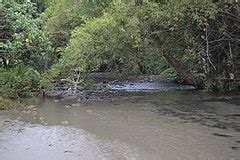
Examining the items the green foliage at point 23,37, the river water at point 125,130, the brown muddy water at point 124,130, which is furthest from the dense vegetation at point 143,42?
the brown muddy water at point 124,130

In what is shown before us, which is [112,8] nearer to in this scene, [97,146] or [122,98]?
[122,98]

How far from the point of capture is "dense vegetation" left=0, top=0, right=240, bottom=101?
54.2 ft

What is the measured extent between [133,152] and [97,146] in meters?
0.94

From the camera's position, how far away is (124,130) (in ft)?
35.5

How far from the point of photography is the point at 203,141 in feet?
30.6

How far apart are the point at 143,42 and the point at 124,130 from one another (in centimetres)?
785

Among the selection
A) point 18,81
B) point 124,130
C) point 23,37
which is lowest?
point 124,130

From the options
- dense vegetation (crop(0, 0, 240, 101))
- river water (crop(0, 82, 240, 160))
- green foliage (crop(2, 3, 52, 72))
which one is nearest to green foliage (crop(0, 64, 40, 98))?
dense vegetation (crop(0, 0, 240, 101))

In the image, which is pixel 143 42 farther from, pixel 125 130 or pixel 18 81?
pixel 125 130

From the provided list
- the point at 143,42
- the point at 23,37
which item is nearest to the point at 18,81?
the point at 23,37

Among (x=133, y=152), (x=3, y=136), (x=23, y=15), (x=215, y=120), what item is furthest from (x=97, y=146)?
(x=23, y=15)

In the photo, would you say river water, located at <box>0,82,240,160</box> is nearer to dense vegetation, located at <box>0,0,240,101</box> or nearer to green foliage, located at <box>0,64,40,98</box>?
green foliage, located at <box>0,64,40,98</box>

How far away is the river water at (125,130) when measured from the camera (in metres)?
8.55

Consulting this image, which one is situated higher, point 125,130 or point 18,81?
point 18,81
